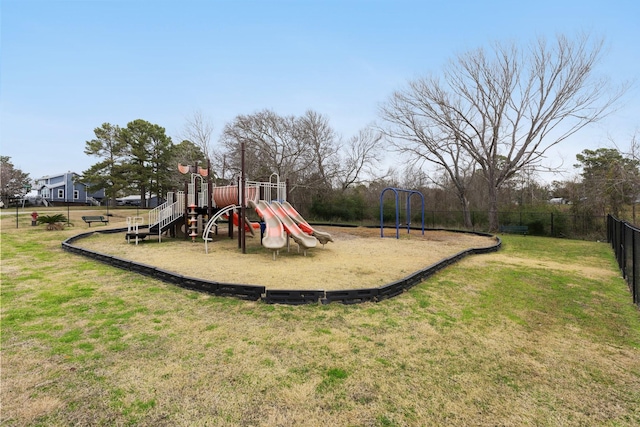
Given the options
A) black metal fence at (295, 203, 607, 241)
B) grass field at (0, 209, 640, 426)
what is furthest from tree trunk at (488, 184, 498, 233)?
grass field at (0, 209, 640, 426)

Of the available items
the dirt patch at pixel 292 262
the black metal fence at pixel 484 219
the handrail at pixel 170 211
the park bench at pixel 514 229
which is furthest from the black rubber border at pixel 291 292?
the black metal fence at pixel 484 219

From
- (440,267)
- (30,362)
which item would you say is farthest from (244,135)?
(30,362)

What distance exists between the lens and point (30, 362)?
2.78 m

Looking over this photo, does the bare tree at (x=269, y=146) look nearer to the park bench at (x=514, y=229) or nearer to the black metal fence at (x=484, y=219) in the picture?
the black metal fence at (x=484, y=219)

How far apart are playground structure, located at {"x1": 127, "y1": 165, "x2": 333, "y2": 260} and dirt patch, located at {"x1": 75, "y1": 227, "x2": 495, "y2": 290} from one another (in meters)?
0.49

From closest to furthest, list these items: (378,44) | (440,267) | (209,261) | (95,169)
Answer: (440,267)
(209,261)
(378,44)
(95,169)

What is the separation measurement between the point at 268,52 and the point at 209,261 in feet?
30.2

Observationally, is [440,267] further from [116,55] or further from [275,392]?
[116,55]

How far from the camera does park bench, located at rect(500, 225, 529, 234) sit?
15552mm

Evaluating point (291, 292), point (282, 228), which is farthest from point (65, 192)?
point (291, 292)

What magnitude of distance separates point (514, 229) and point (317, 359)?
1678cm

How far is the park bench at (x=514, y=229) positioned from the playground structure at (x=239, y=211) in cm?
1204

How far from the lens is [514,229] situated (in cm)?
1588

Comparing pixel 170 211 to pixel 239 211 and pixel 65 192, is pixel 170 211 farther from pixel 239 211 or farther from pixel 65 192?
pixel 65 192
